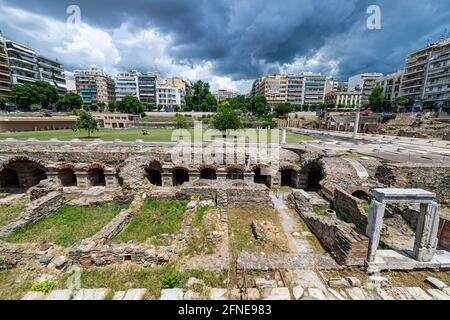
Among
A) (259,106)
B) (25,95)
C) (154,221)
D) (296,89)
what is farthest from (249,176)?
(296,89)

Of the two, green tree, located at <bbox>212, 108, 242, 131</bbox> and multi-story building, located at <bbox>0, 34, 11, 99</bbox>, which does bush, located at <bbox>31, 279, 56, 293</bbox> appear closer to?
green tree, located at <bbox>212, 108, 242, 131</bbox>

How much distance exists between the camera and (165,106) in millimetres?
93125

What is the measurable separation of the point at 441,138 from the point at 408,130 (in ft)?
19.7

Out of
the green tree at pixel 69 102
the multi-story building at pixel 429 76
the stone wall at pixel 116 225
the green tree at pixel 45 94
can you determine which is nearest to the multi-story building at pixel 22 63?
the green tree at pixel 45 94

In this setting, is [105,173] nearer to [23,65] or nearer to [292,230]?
[292,230]

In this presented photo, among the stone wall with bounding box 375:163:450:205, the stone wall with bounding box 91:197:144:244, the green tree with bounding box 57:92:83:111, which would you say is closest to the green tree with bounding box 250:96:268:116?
the green tree with bounding box 57:92:83:111

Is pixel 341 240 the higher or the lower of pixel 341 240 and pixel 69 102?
the lower

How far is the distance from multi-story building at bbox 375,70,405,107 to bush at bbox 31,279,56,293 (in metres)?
82.9

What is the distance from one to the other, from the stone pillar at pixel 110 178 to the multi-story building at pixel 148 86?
85524 millimetres

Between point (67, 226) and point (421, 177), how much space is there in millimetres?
22182

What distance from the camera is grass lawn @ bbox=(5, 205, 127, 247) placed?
8930 mm

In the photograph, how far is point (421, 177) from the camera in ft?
45.5
